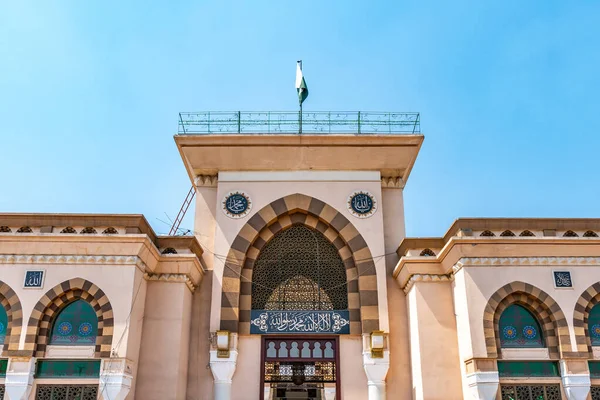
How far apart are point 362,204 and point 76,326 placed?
20.8ft

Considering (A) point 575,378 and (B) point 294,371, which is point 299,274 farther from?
(A) point 575,378

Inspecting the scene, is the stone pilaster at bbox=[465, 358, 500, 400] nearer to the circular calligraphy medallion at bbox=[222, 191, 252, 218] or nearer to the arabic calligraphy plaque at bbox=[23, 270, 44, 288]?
the circular calligraphy medallion at bbox=[222, 191, 252, 218]

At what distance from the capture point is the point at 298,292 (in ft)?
42.2

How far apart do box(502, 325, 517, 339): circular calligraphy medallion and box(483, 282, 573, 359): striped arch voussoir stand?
0.25 m

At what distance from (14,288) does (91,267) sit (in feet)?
4.52

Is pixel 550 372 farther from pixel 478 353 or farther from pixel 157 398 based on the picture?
pixel 157 398

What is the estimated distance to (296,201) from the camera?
43.7 feet

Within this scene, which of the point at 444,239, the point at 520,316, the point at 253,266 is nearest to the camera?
the point at 520,316

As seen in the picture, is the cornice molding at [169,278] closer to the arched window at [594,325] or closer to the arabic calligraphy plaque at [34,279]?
the arabic calligraphy plaque at [34,279]

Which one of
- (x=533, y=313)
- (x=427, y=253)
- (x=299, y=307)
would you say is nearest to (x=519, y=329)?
(x=533, y=313)

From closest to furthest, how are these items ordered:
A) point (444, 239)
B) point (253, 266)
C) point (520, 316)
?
point (520, 316) → point (444, 239) → point (253, 266)

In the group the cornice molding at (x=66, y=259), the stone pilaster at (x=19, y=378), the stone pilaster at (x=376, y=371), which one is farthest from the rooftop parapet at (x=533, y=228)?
the stone pilaster at (x=19, y=378)

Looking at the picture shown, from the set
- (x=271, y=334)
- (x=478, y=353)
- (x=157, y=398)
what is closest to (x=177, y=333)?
(x=157, y=398)

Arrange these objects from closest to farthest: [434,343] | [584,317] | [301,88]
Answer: [584,317], [434,343], [301,88]
